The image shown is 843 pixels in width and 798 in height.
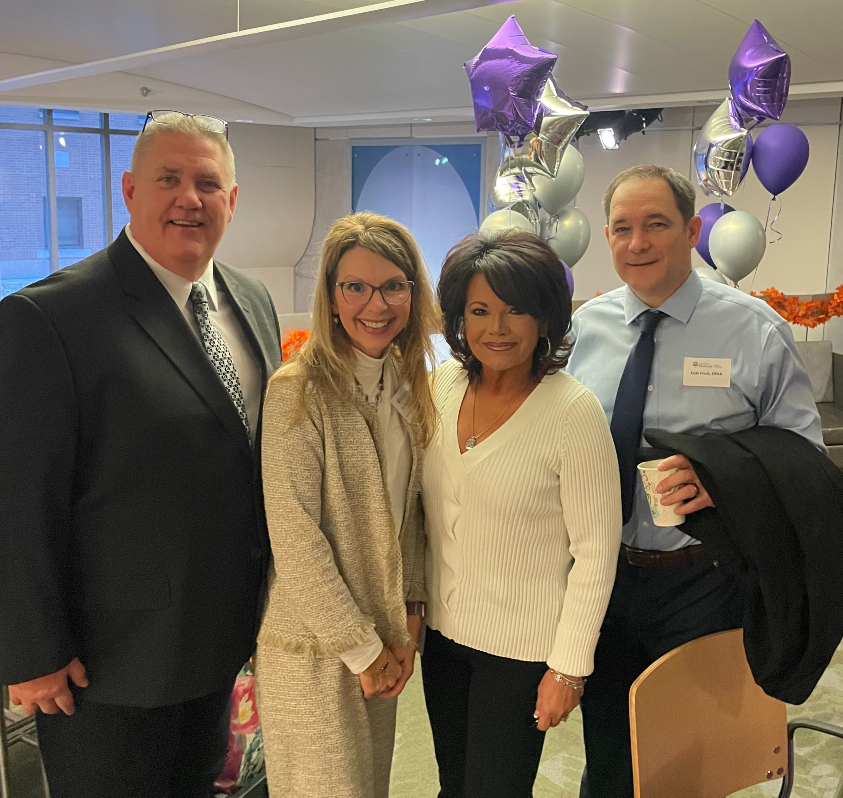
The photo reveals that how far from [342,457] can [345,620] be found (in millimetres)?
333

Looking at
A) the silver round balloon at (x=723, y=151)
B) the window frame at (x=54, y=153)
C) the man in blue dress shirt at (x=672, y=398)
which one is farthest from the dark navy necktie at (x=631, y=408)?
the window frame at (x=54, y=153)

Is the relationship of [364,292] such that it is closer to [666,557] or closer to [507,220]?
[666,557]

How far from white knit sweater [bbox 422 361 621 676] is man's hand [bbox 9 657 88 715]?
30.6 inches

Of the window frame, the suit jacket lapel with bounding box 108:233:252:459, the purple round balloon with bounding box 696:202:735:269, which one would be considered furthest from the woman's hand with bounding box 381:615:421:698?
the window frame

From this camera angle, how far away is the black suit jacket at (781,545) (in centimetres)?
172

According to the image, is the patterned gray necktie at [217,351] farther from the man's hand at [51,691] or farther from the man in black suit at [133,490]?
the man's hand at [51,691]

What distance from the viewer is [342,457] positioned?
167 centimetres

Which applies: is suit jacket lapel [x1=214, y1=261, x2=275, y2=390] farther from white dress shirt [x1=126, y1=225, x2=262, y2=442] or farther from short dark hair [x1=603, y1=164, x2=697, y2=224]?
short dark hair [x1=603, y1=164, x2=697, y2=224]

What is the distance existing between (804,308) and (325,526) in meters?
5.08

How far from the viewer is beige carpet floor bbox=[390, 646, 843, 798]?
9.20 feet

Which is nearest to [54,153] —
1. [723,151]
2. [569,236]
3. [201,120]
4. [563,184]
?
[569,236]

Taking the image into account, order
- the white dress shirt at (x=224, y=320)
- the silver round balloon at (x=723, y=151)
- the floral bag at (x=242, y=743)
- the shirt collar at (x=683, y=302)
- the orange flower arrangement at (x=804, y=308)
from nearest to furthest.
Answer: the white dress shirt at (x=224, y=320) < the shirt collar at (x=683, y=302) < the floral bag at (x=242, y=743) < the silver round balloon at (x=723, y=151) < the orange flower arrangement at (x=804, y=308)

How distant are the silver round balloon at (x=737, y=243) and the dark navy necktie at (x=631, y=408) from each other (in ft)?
10.2

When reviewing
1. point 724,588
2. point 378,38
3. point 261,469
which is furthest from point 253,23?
point 724,588
